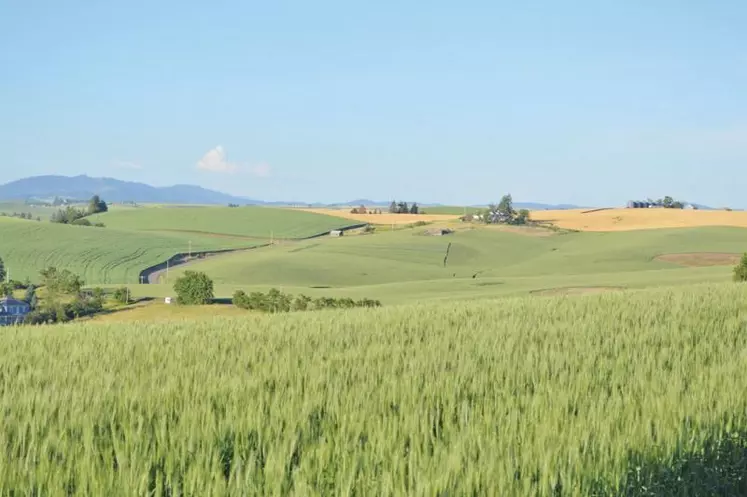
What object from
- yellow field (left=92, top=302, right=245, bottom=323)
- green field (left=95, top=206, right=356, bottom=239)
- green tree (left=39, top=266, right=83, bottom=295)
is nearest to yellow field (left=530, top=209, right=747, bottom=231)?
green field (left=95, top=206, right=356, bottom=239)

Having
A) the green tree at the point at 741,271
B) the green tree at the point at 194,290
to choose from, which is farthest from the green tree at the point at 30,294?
the green tree at the point at 741,271

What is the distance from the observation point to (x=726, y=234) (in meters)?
82.3

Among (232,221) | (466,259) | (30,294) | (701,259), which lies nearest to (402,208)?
(232,221)

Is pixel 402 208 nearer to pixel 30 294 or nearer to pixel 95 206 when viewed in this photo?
pixel 95 206

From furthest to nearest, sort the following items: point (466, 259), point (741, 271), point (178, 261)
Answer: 1. point (178, 261)
2. point (466, 259)
3. point (741, 271)

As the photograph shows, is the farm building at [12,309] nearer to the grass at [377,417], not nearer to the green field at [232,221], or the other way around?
the grass at [377,417]

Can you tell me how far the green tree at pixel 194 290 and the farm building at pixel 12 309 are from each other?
8686mm

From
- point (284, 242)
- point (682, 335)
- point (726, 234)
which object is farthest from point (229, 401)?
point (284, 242)

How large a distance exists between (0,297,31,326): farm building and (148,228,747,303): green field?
12.2m

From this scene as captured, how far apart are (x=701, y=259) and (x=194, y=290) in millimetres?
43648

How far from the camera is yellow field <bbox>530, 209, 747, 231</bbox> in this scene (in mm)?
95625

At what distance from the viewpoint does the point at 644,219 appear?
341 ft

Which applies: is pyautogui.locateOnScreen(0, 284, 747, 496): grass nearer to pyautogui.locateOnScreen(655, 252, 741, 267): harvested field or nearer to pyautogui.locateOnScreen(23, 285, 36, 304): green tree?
pyautogui.locateOnScreen(23, 285, 36, 304): green tree

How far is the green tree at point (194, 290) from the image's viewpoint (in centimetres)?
4769
